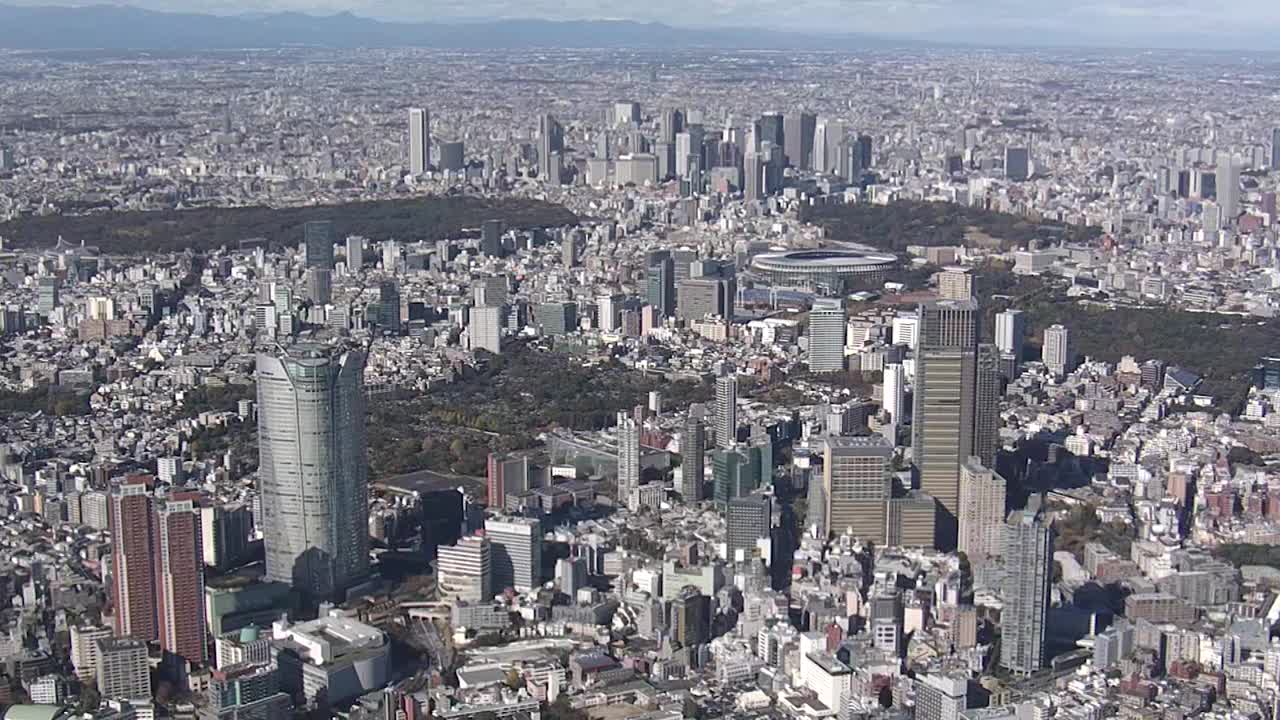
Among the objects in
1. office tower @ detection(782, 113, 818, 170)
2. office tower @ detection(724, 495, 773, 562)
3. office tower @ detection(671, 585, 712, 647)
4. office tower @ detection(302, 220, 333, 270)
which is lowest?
office tower @ detection(671, 585, 712, 647)

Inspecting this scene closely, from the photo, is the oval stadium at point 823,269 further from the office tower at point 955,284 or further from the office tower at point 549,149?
the office tower at point 549,149

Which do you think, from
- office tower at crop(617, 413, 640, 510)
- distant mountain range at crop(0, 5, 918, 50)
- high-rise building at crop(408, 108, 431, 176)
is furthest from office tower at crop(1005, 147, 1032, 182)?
distant mountain range at crop(0, 5, 918, 50)

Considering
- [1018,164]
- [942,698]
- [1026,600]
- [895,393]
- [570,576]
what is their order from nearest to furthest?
[942,698] → [1026,600] → [570,576] → [895,393] → [1018,164]

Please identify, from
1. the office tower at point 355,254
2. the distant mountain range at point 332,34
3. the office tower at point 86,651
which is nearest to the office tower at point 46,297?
the office tower at point 355,254

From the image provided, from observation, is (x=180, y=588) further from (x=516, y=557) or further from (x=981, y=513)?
(x=981, y=513)

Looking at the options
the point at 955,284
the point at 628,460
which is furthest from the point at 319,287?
the point at 628,460

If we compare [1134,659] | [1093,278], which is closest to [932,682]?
[1134,659]

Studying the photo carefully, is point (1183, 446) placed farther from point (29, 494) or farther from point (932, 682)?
point (29, 494)

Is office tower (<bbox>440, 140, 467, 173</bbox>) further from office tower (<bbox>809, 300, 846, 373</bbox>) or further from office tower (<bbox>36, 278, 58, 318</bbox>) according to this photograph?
office tower (<bbox>809, 300, 846, 373</bbox>)
